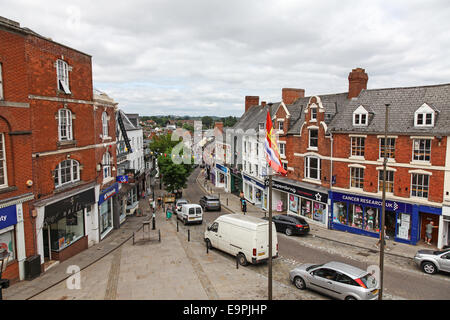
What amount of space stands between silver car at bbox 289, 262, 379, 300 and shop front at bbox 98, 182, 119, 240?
15.1 metres

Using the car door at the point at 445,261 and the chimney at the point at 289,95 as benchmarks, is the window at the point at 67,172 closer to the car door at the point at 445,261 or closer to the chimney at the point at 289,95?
the car door at the point at 445,261

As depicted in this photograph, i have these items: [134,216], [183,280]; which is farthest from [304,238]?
[134,216]

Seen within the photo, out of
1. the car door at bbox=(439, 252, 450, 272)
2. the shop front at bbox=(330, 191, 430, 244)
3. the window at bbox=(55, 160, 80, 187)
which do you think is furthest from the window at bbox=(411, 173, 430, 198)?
the window at bbox=(55, 160, 80, 187)

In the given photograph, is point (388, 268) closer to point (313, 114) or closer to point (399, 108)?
point (399, 108)

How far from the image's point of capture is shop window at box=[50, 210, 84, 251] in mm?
18266

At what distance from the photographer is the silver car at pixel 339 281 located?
495 inches

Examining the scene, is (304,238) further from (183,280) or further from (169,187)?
(169,187)

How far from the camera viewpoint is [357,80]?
27.7m

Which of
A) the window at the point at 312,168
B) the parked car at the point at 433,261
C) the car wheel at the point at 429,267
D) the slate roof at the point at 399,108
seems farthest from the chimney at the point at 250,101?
the car wheel at the point at 429,267


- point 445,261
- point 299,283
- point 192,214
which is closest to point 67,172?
point 192,214

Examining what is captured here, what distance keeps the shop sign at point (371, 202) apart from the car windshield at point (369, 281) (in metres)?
11.1

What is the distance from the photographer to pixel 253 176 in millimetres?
38062

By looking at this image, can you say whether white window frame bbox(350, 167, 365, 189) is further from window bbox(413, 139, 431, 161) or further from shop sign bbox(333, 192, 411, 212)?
window bbox(413, 139, 431, 161)

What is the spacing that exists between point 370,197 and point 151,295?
1750 centimetres
